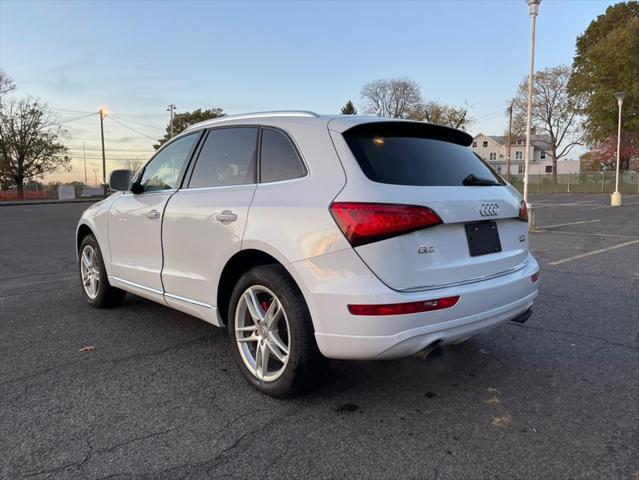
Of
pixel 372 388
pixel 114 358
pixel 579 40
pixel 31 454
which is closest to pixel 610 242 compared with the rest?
pixel 372 388

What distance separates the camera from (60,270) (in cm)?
758

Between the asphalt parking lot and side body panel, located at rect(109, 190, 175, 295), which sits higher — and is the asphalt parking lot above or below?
below

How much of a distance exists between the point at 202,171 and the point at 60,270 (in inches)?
193

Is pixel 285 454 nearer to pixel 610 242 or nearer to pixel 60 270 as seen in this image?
pixel 60 270

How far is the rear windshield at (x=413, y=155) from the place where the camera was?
286cm

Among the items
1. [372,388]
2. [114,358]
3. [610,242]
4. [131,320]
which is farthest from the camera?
[610,242]

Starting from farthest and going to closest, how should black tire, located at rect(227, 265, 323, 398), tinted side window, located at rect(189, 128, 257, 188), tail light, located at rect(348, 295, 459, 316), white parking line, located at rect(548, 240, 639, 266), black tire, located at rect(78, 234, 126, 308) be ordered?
white parking line, located at rect(548, 240, 639, 266)
black tire, located at rect(78, 234, 126, 308)
tinted side window, located at rect(189, 128, 257, 188)
black tire, located at rect(227, 265, 323, 398)
tail light, located at rect(348, 295, 459, 316)

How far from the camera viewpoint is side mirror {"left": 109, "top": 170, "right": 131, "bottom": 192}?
4.57 metres

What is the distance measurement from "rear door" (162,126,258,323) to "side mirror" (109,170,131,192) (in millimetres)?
892

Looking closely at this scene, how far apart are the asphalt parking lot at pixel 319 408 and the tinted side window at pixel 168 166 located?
131cm

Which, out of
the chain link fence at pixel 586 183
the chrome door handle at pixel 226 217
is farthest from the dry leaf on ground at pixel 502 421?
the chain link fence at pixel 586 183

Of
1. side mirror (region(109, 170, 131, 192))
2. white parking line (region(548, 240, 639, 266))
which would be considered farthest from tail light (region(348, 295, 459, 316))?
white parking line (region(548, 240, 639, 266))

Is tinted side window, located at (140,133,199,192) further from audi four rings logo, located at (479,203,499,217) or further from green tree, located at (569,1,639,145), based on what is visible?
green tree, located at (569,1,639,145)

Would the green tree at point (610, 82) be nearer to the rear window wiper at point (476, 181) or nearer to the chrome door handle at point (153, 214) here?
the rear window wiper at point (476, 181)
